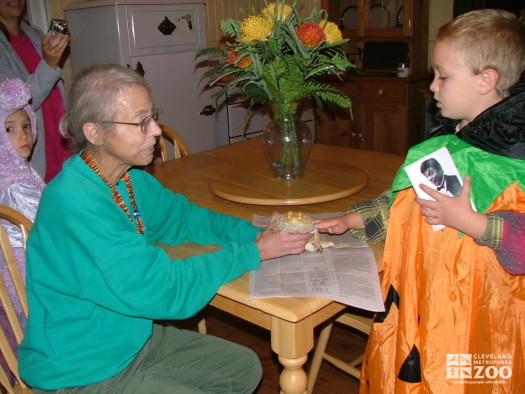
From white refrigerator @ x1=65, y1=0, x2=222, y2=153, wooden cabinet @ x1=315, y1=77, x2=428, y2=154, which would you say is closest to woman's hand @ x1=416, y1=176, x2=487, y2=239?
white refrigerator @ x1=65, y1=0, x2=222, y2=153

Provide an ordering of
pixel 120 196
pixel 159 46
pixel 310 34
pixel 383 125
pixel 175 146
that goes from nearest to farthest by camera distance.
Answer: pixel 120 196
pixel 310 34
pixel 175 146
pixel 159 46
pixel 383 125

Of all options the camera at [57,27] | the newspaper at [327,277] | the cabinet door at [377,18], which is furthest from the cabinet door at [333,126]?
the newspaper at [327,277]

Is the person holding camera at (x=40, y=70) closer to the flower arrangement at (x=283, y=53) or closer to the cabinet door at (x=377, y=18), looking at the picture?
the flower arrangement at (x=283, y=53)

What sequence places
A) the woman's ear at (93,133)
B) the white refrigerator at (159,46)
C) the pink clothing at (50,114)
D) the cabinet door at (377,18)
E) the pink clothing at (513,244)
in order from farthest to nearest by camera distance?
the cabinet door at (377,18), the white refrigerator at (159,46), the pink clothing at (50,114), the woman's ear at (93,133), the pink clothing at (513,244)

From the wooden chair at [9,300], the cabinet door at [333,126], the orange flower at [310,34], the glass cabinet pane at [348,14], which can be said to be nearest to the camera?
the wooden chair at [9,300]

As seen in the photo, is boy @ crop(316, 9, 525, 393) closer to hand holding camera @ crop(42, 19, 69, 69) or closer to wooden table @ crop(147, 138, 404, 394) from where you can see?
wooden table @ crop(147, 138, 404, 394)

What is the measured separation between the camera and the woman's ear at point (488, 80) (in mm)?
1145

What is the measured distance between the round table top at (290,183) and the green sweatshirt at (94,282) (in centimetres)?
47

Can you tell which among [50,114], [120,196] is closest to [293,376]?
[120,196]

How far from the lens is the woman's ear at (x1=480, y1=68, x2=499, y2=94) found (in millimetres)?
1145

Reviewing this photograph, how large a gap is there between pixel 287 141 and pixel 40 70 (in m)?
1.28

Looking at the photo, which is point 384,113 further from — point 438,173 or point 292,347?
point 292,347

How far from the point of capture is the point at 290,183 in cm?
188

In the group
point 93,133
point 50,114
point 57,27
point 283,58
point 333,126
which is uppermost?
point 57,27
